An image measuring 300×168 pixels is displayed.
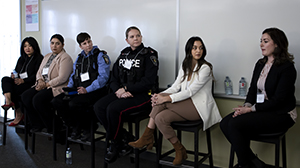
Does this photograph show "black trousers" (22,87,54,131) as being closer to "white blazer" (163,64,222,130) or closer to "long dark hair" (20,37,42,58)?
"long dark hair" (20,37,42,58)

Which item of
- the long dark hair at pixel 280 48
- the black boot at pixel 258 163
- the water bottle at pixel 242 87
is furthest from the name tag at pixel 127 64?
the black boot at pixel 258 163

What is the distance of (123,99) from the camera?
8.68ft

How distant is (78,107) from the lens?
2.82 meters

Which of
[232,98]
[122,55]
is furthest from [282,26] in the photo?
[122,55]

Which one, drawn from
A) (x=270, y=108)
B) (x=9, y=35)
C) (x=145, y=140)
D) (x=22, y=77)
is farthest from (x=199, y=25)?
(x=9, y=35)

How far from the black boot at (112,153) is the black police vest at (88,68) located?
85cm

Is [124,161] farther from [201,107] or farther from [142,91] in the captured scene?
[201,107]

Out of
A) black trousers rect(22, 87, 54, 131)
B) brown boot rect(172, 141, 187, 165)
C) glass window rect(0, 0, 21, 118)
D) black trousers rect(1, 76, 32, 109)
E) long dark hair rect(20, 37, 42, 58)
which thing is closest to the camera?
brown boot rect(172, 141, 187, 165)

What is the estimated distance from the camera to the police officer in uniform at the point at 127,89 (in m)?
2.57

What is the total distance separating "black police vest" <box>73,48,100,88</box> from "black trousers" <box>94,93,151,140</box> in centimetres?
47

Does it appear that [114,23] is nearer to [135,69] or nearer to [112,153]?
[135,69]

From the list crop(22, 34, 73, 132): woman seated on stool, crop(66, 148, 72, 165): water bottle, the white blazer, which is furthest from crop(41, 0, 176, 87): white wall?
crop(66, 148, 72, 165): water bottle

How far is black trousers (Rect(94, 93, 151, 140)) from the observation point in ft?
8.38

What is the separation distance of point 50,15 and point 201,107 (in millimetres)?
2801
